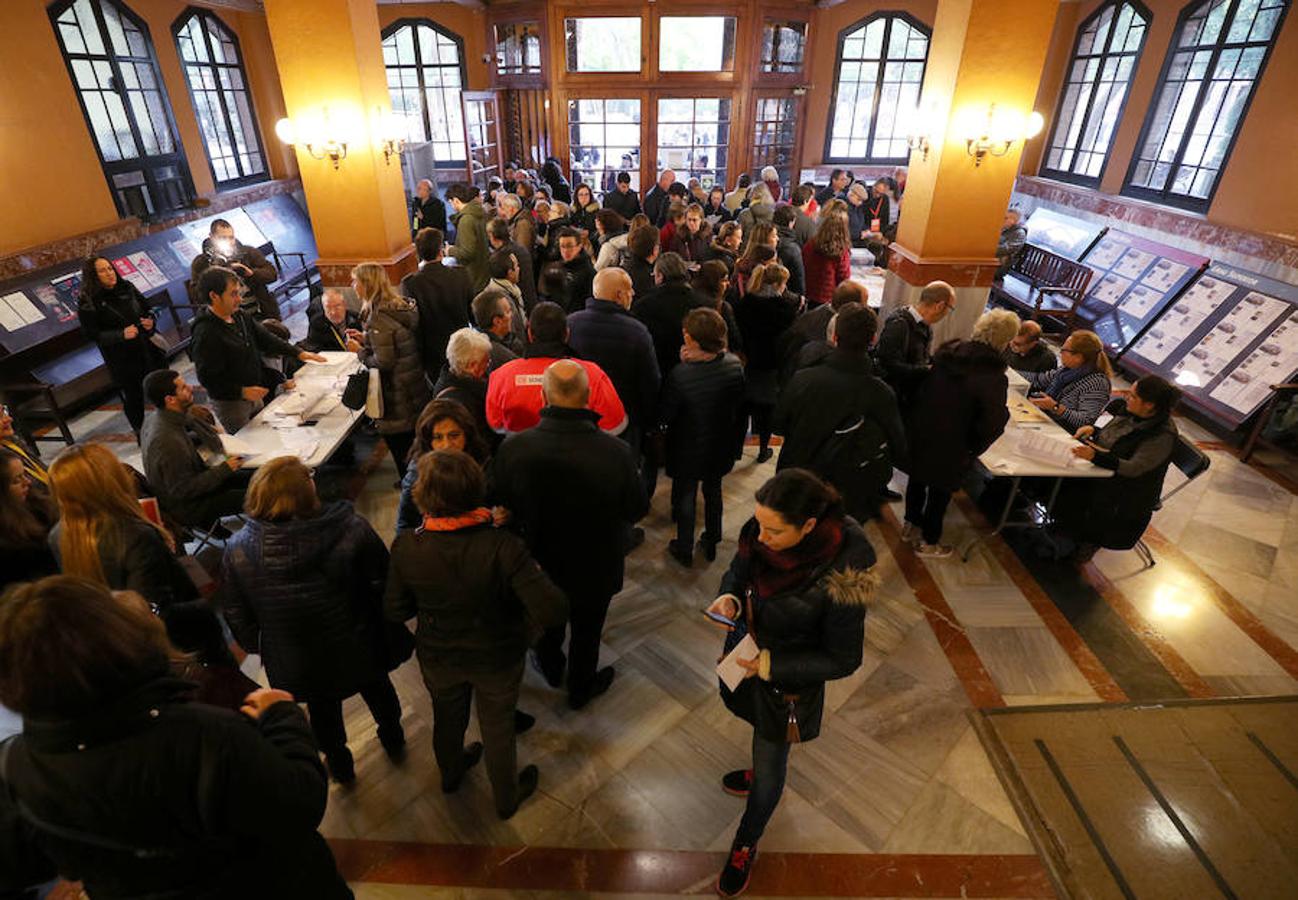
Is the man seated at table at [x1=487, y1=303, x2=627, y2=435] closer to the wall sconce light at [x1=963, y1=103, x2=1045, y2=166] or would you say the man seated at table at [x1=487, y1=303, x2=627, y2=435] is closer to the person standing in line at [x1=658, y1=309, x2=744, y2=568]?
the person standing in line at [x1=658, y1=309, x2=744, y2=568]

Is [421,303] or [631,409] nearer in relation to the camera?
[631,409]

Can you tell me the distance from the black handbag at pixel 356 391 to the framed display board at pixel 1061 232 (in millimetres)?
9284

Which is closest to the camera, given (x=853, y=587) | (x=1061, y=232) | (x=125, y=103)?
(x=853, y=587)

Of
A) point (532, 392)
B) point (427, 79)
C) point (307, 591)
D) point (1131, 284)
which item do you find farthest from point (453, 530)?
point (427, 79)

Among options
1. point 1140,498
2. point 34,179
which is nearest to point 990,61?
point 1140,498

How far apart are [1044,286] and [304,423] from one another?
328 inches

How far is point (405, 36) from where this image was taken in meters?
12.3

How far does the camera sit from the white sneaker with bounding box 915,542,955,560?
438 centimetres

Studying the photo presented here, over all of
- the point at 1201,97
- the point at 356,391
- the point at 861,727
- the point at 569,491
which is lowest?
the point at 861,727

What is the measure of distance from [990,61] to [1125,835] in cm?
549

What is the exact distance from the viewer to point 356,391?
397cm

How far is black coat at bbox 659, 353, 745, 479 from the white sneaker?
1535mm

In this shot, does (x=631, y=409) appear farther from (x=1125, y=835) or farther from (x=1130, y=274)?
(x=1130, y=274)

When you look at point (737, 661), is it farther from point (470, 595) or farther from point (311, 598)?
point (311, 598)
